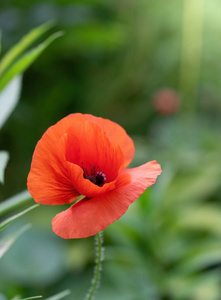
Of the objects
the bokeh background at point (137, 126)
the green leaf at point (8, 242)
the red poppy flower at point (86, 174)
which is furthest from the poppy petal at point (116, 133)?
the bokeh background at point (137, 126)

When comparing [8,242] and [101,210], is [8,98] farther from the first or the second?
[101,210]

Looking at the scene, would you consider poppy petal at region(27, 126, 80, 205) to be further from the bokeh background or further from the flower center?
the bokeh background

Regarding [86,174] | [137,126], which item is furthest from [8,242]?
[137,126]

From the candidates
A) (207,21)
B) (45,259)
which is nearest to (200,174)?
(45,259)

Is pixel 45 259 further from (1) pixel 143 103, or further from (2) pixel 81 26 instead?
(1) pixel 143 103

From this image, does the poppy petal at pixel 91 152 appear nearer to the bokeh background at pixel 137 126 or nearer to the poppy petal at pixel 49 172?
the poppy petal at pixel 49 172

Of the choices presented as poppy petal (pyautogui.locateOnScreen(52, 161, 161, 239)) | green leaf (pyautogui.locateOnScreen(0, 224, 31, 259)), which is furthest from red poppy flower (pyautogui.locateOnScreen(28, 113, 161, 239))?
green leaf (pyautogui.locateOnScreen(0, 224, 31, 259))
